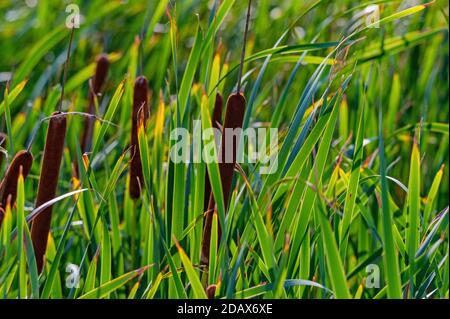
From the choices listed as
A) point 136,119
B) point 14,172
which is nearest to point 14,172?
point 14,172

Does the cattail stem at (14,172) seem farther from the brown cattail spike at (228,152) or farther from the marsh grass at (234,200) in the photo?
the brown cattail spike at (228,152)

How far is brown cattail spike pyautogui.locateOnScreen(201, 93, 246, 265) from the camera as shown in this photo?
1.11 meters

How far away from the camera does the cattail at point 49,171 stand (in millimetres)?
1118

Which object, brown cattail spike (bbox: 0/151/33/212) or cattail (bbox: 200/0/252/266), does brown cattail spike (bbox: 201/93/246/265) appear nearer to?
cattail (bbox: 200/0/252/266)

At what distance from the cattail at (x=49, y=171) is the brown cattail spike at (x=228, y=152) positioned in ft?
0.69

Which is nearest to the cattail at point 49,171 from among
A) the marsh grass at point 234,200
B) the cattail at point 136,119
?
the marsh grass at point 234,200

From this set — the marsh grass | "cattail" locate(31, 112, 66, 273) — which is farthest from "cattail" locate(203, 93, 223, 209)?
"cattail" locate(31, 112, 66, 273)

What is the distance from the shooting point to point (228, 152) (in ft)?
3.72

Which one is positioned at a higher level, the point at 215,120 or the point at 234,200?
the point at 215,120

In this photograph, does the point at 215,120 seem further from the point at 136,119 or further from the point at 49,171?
the point at 49,171

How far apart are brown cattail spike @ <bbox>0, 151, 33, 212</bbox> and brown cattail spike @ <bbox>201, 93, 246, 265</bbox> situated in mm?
253

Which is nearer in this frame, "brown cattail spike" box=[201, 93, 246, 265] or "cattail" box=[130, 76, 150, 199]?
"brown cattail spike" box=[201, 93, 246, 265]

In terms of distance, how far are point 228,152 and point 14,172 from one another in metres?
0.29

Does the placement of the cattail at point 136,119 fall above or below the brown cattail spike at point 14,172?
Result: above
